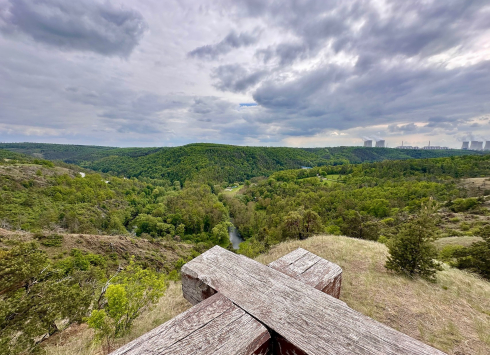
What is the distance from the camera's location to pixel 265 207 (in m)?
64.4

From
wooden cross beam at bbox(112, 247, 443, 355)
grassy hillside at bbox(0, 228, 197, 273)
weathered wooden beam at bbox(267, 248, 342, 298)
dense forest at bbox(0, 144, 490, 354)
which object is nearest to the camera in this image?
wooden cross beam at bbox(112, 247, 443, 355)

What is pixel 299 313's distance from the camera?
111 cm

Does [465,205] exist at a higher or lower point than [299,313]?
lower

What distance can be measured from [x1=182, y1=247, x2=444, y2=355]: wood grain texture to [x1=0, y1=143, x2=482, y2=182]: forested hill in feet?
339

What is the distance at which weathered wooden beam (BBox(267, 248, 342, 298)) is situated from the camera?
1.49m

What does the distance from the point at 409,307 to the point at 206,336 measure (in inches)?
197

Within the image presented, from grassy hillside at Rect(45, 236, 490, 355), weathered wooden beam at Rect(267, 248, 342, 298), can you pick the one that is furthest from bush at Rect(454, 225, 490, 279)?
weathered wooden beam at Rect(267, 248, 342, 298)

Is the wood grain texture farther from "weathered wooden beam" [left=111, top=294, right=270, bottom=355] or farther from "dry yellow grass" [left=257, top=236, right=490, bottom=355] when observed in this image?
"dry yellow grass" [left=257, top=236, right=490, bottom=355]

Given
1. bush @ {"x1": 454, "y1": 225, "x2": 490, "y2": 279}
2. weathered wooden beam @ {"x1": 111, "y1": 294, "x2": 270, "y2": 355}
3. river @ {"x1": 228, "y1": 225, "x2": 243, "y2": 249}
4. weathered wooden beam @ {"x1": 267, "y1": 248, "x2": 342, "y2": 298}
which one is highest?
weathered wooden beam @ {"x1": 111, "y1": 294, "x2": 270, "y2": 355}

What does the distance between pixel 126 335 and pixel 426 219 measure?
26.3 feet

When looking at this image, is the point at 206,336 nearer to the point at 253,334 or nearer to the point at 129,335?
the point at 253,334

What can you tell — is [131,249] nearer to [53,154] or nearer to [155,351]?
[155,351]

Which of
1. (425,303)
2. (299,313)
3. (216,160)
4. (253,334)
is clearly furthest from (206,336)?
(216,160)

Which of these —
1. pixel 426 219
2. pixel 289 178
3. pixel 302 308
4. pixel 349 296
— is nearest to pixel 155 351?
pixel 302 308
